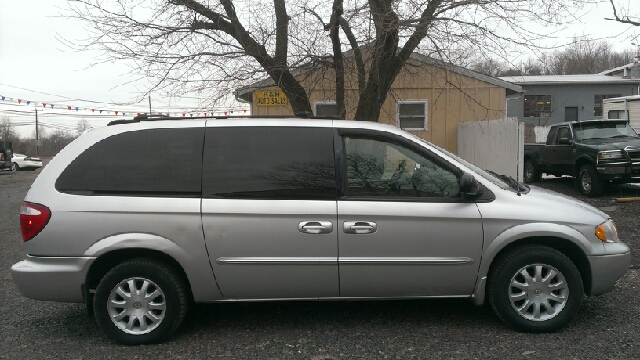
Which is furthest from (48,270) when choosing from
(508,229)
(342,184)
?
(508,229)

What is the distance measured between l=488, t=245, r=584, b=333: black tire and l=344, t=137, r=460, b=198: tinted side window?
730mm

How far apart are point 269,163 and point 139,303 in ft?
4.81

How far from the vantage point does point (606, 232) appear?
427 cm

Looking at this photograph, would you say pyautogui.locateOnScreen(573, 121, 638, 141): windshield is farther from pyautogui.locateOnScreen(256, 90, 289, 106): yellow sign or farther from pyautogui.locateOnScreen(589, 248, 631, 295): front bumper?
pyautogui.locateOnScreen(589, 248, 631, 295): front bumper

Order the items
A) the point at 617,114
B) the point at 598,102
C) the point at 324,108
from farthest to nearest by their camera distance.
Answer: the point at 598,102 → the point at 617,114 → the point at 324,108

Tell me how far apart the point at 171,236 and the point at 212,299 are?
0.60m

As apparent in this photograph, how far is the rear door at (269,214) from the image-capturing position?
4.07 m

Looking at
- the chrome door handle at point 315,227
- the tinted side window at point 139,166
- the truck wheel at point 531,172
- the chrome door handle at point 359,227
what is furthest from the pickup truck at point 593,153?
the tinted side window at point 139,166

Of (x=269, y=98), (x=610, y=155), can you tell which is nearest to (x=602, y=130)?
(x=610, y=155)

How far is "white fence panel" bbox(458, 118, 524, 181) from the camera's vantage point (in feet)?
36.4

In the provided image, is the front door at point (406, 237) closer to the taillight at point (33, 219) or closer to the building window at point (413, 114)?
the taillight at point (33, 219)

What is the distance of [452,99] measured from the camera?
1422 centimetres

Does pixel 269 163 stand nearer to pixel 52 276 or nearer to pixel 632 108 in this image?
pixel 52 276

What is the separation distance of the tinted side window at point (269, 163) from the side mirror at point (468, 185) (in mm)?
977
